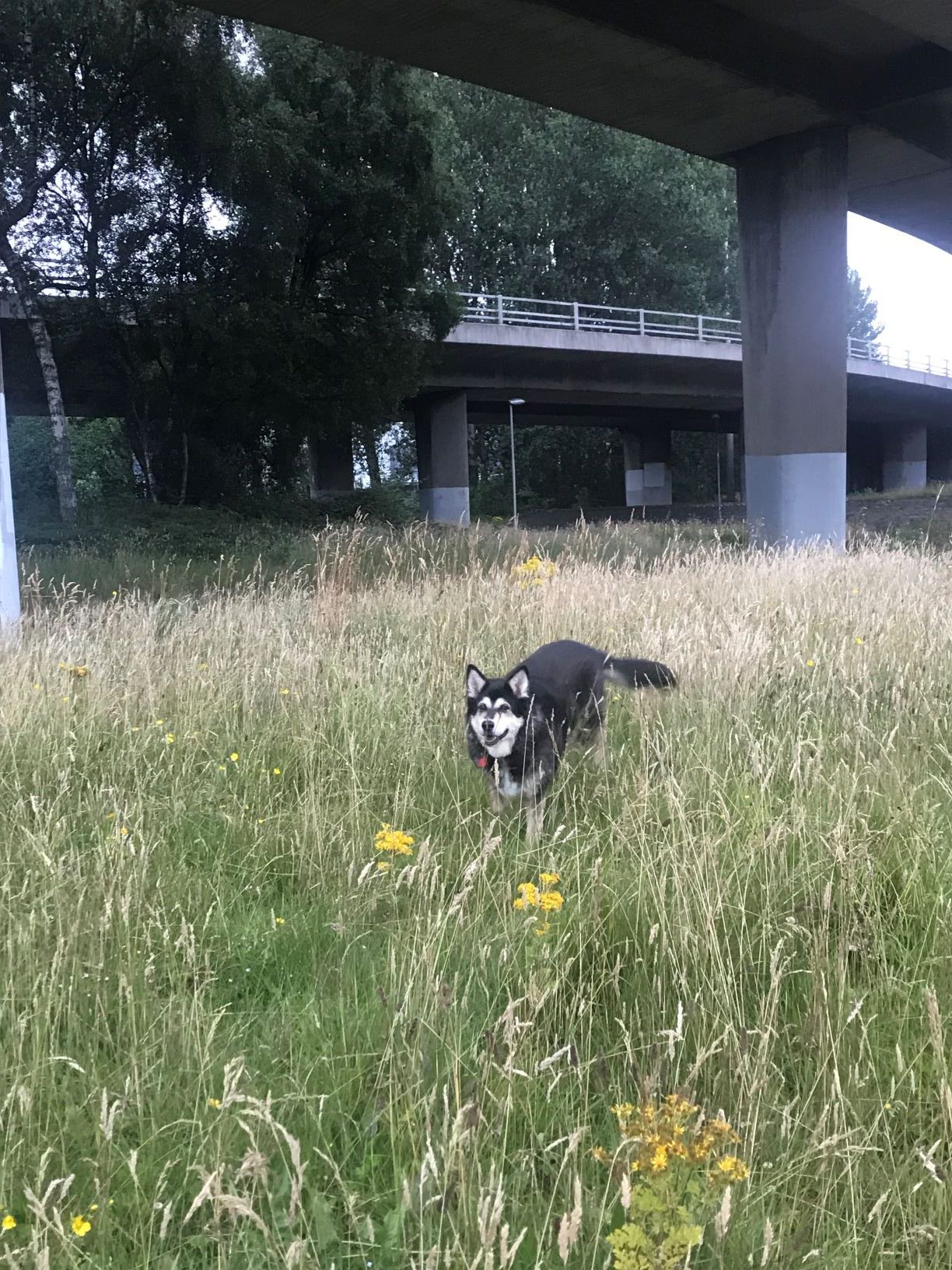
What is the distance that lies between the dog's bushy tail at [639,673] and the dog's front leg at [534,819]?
118 centimetres

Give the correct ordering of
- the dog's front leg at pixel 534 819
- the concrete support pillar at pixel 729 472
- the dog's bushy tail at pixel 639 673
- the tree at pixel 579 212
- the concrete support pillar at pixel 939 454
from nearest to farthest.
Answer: the dog's front leg at pixel 534 819 → the dog's bushy tail at pixel 639 673 → the tree at pixel 579 212 → the concrete support pillar at pixel 729 472 → the concrete support pillar at pixel 939 454

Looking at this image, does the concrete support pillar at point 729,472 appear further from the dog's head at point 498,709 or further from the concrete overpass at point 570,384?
the dog's head at point 498,709

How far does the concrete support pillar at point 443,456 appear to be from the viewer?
1427 inches

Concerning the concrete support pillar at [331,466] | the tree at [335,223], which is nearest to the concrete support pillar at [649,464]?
the concrete support pillar at [331,466]

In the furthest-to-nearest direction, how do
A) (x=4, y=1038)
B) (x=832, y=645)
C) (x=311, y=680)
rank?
(x=832, y=645) → (x=311, y=680) → (x=4, y=1038)

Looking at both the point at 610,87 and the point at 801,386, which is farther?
the point at 801,386

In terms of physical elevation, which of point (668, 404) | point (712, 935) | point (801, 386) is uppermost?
point (668, 404)

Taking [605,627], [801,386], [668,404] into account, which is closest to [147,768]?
[605,627]

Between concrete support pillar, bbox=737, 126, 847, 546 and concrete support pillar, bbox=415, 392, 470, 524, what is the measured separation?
1864 cm

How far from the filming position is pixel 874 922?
302cm

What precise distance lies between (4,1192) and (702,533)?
884 inches

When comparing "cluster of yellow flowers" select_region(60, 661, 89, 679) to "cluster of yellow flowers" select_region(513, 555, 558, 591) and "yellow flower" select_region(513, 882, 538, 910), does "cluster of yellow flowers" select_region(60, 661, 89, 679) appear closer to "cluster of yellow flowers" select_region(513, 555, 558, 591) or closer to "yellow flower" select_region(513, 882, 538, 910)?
"yellow flower" select_region(513, 882, 538, 910)

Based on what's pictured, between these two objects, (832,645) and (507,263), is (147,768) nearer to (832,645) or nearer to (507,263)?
(832,645)

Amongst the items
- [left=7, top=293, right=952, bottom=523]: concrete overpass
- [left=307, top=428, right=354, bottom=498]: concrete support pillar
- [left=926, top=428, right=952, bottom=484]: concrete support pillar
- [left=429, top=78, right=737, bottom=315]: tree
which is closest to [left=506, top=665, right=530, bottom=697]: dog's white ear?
[left=7, top=293, right=952, bottom=523]: concrete overpass
